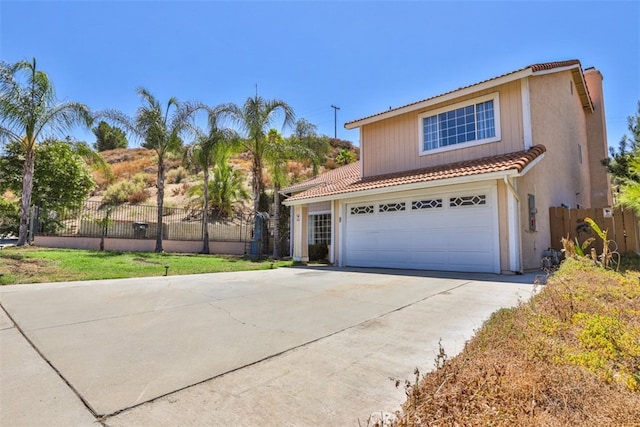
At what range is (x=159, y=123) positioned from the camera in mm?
16359

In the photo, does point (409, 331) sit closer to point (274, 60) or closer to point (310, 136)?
point (274, 60)

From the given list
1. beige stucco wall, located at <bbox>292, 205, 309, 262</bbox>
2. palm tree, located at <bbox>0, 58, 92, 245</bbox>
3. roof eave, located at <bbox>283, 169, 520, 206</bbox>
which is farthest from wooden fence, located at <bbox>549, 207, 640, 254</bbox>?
palm tree, located at <bbox>0, 58, 92, 245</bbox>

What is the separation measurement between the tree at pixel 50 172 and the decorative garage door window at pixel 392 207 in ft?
61.9

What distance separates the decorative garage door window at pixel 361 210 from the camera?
1256 centimetres

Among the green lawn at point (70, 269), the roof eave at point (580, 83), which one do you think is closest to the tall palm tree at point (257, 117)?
the green lawn at point (70, 269)

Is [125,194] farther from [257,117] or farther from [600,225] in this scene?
[600,225]

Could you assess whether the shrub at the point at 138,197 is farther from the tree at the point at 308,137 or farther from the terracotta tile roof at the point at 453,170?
the terracotta tile roof at the point at 453,170

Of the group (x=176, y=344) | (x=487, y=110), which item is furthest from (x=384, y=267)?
(x=176, y=344)

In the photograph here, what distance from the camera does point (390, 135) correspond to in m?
13.6

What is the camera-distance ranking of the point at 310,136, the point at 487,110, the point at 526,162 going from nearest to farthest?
1. the point at 526,162
2. the point at 487,110
3. the point at 310,136

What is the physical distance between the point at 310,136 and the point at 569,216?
46.1ft

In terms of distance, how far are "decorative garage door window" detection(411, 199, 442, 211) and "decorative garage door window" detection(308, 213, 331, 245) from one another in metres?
5.22

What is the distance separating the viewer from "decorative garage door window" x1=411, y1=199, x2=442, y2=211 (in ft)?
35.2

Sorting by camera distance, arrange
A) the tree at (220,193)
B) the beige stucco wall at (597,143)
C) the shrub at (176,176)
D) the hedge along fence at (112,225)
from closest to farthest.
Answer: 1. the hedge along fence at (112,225)
2. the beige stucco wall at (597,143)
3. the tree at (220,193)
4. the shrub at (176,176)
